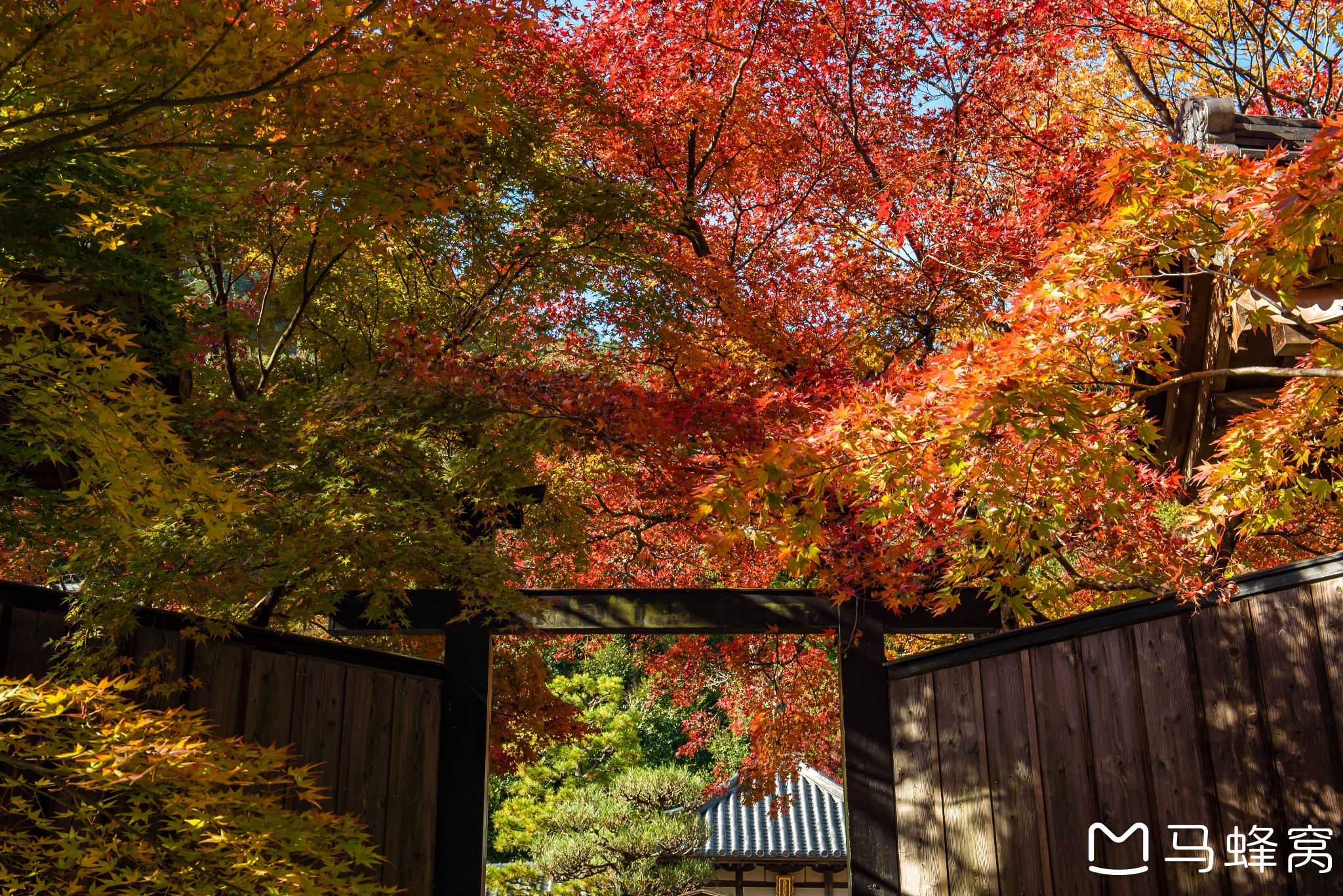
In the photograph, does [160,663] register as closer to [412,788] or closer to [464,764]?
[412,788]

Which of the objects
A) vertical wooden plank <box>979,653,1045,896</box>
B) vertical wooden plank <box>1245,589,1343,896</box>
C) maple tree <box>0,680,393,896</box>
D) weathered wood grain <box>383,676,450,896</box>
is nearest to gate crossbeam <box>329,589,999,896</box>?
weathered wood grain <box>383,676,450,896</box>

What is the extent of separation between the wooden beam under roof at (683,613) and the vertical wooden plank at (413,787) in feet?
1.87

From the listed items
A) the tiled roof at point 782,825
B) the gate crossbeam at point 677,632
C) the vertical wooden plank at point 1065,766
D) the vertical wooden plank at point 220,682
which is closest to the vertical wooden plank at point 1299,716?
the vertical wooden plank at point 1065,766

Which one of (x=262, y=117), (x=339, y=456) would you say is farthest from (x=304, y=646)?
(x=262, y=117)

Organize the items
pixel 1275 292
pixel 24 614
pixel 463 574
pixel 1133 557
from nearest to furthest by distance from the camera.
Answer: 1. pixel 1275 292
2. pixel 24 614
3. pixel 463 574
4. pixel 1133 557

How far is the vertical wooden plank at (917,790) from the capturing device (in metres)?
5.76

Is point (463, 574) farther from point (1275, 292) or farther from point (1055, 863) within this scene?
point (1275, 292)

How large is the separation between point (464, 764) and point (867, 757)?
258 centimetres

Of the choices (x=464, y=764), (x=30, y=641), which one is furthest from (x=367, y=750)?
(x=30, y=641)

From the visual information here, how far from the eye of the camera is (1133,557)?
241 inches

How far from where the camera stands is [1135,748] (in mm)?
4383

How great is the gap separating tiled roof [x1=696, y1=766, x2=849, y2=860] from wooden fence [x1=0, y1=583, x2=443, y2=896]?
241 inches

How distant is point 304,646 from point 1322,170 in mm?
5065

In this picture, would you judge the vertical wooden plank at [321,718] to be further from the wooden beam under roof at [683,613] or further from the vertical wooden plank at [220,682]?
the wooden beam under roof at [683,613]
